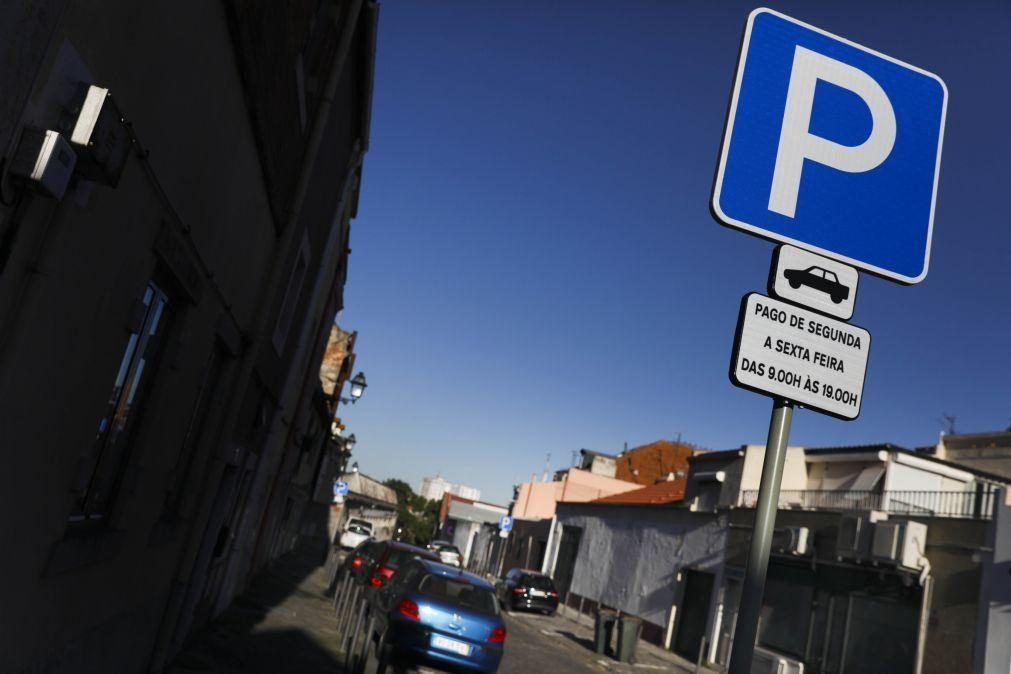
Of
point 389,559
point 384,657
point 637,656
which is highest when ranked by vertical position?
point 389,559

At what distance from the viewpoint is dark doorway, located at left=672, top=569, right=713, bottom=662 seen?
78.5 feet

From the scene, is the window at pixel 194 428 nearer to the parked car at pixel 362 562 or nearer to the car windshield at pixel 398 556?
the parked car at pixel 362 562

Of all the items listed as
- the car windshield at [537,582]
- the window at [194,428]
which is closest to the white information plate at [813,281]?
the window at [194,428]

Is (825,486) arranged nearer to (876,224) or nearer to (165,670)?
(165,670)

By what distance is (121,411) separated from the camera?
5.71m

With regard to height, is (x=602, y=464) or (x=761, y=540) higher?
(x=602, y=464)

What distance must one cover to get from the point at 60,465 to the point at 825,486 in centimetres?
2396

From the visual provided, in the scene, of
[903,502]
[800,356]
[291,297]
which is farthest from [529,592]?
[800,356]

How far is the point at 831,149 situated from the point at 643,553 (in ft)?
91.5

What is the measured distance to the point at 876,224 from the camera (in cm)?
292

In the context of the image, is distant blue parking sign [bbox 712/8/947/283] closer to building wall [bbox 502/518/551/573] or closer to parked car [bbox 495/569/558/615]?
parked car [bbox 495/569/558/615]

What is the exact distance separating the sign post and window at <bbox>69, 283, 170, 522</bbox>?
13.4 feet

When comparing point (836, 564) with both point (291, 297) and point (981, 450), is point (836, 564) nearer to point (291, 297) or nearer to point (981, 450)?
point (291, 297)

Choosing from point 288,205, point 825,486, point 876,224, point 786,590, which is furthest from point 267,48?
point 825,486
